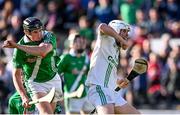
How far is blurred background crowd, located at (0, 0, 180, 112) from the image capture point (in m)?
17.6

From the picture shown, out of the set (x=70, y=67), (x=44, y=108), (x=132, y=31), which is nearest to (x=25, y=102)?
(x=44, y=108)

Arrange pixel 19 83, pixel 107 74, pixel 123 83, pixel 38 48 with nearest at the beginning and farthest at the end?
1. pixel 38 48
2. pixel 107 74
3. pixel 19 83
4. pixel 123 83

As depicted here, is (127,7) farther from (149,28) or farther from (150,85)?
(150,85)

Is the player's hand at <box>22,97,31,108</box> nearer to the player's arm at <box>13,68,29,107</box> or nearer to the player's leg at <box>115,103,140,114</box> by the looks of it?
the player's arm at <box>13,68,29,107</box>

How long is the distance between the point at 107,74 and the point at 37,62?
104 centimetres

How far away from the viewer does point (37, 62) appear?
11.2 meters

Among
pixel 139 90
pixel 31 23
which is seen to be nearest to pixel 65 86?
pixel 139 90

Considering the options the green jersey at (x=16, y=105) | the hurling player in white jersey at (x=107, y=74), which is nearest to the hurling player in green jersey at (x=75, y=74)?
the green jersey at (x=16, y=105)

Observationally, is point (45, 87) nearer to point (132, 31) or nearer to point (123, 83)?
point (123, 83)

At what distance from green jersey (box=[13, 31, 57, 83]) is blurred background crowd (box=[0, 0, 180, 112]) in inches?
230

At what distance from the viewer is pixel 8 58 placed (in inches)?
706

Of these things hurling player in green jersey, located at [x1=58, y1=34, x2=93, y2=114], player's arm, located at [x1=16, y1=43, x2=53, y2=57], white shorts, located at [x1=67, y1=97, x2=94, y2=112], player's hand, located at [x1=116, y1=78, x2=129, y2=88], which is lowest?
white shorts, located at [x1=67, y1=97, x2=94, y2=112]

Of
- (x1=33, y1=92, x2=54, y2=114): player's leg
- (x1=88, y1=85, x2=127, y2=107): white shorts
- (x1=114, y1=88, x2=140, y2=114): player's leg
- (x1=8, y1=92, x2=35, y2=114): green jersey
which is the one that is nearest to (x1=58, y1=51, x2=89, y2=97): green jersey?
(x1=8, y1=92, x2=35, y2=114): green jersey

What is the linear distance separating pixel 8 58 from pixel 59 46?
1.46 m
